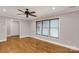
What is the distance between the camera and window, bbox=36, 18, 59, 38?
2.21m

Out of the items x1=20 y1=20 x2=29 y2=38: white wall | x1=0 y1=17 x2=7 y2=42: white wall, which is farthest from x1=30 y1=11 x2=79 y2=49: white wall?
x1=0 y1=17 x2=7 y2=42: white wall

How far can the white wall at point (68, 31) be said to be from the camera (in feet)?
7.47

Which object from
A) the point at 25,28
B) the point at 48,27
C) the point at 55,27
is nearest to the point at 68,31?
the point at 55,27

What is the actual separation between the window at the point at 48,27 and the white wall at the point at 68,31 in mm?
144

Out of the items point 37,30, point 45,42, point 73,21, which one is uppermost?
point 73,21

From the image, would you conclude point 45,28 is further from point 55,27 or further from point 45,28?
point 55,27

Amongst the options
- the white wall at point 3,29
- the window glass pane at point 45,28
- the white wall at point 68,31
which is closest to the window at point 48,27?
the window glass pane at point 45,28

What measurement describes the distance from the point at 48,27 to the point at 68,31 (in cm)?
82

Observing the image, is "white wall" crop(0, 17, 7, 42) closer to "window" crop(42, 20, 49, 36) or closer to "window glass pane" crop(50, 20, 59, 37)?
"window" crop(42, 20, 49, 36)

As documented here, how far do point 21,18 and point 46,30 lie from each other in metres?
0.76
